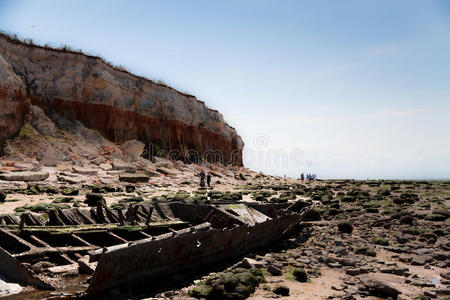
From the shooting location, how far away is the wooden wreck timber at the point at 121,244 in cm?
752

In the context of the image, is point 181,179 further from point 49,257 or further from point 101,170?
point 49,257

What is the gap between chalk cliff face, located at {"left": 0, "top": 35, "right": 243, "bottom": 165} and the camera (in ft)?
109

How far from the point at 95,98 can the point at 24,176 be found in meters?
17.0

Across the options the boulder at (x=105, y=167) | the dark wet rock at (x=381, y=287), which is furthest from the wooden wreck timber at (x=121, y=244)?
the boulder at (x=105, y=167)

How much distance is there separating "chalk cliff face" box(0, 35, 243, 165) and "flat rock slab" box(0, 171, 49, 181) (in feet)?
24.3

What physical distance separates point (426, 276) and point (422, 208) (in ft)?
50.9

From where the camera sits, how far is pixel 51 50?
38.4m

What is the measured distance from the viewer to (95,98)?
4006 cm

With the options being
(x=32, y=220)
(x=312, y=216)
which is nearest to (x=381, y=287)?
(x=32, y=220)

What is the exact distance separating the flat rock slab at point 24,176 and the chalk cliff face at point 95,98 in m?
7.39

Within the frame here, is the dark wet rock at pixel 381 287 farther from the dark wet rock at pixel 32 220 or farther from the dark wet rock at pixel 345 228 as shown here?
the dark wet rock at pixel 32 220

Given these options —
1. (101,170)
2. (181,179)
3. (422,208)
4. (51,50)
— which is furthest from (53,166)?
(422,208)

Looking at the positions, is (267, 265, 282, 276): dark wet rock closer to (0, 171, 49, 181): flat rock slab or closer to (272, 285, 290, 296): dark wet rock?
(272, 285, 290, 296): dark wet rock

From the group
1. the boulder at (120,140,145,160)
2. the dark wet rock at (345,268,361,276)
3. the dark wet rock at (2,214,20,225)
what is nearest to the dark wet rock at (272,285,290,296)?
the dark wet rock at (345,268,361,276)
